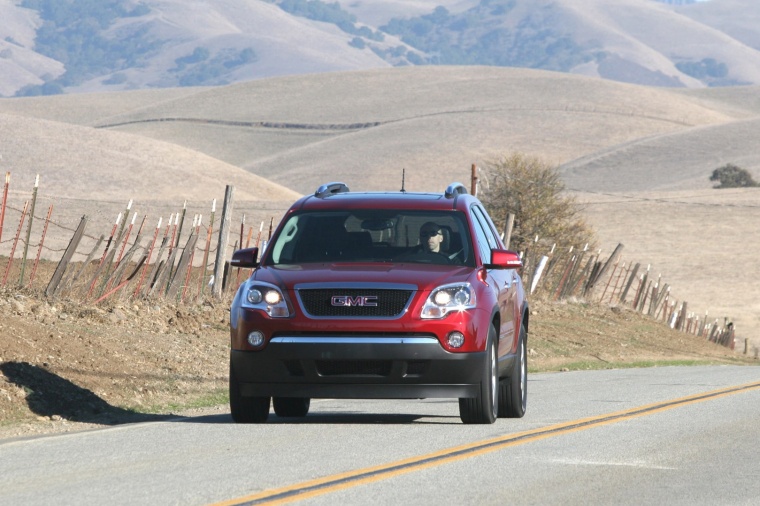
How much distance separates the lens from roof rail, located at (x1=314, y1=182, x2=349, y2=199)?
13805 millimetres

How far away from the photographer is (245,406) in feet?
41.0

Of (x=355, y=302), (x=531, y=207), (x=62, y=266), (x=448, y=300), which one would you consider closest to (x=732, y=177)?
(x=531, y=207)

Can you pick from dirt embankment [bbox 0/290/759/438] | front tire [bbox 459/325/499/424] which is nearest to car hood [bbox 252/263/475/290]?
front tire [bbox 459/325/499/424]

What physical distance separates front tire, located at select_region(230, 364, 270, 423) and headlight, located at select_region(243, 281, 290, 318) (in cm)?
60

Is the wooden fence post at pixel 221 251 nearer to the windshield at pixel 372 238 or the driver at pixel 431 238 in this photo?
the windshield at pixel 372 238

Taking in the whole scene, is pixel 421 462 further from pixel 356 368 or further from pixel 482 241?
pixel 482 241

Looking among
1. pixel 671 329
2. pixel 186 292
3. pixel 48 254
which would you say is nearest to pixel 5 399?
pixel 186 292

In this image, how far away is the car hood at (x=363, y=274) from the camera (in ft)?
39.8

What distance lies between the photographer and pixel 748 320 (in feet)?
181

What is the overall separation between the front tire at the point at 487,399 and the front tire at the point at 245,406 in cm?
169

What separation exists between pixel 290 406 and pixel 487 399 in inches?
84.8

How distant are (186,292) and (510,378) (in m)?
10.5

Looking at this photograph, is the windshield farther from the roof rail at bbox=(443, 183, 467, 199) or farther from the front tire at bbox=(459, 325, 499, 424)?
the front tire at bbox=(459, 325, 499, 424)

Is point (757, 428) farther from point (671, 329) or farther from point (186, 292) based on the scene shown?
point (671, 329)
